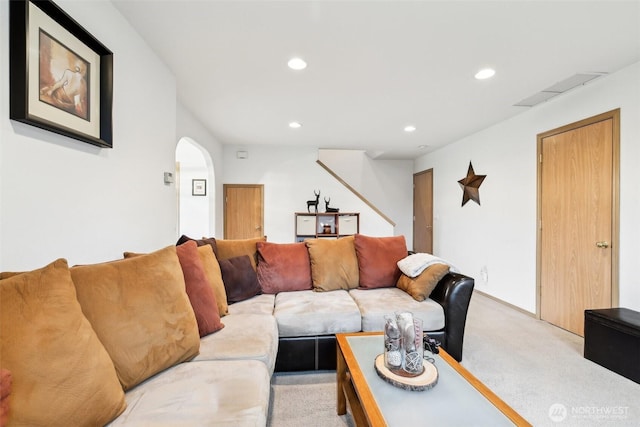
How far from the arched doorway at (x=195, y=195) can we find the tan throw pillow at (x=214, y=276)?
8.51ft

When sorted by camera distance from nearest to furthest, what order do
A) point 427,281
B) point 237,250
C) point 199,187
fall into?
point 427,281, point 237,250, point 199,187

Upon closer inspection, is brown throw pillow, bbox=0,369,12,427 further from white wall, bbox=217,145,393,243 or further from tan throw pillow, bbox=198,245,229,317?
white wall, bbox=217,145,393,243

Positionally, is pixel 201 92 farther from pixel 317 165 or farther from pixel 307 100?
pixel 317 165

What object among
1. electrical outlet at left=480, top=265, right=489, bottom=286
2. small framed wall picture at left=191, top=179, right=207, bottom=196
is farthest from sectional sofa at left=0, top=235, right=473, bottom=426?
small framed wall picture at left=191, top=179, right=207, bottom=196

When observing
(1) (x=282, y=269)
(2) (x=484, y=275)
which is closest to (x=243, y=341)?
(1) (x=282, y=269)

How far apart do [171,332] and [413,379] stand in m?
1.10

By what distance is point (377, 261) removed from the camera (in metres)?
2.64

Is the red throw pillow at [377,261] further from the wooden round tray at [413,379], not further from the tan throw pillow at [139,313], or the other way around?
the tan throw pillow at [139,313]

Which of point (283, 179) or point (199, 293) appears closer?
point (199, 293)

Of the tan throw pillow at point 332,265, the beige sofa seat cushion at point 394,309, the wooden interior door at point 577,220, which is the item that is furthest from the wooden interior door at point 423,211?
the beige sofa seat cushion at point 394,309

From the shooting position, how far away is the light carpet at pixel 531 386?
1.58 m

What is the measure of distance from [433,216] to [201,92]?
450cm

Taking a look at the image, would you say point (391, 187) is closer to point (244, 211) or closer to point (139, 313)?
point (244, 211)

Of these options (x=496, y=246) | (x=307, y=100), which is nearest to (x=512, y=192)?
(x=496, y=246)
